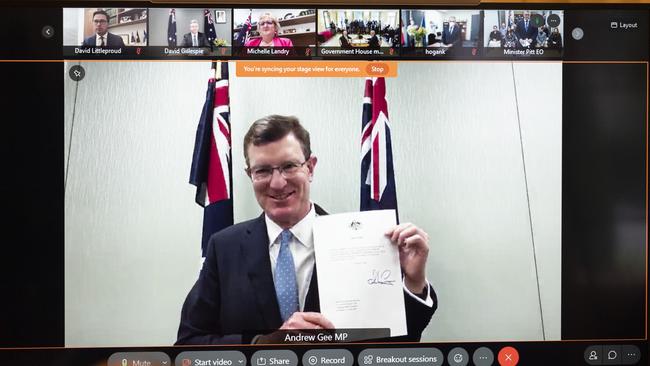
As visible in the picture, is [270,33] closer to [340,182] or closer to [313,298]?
[340,182]

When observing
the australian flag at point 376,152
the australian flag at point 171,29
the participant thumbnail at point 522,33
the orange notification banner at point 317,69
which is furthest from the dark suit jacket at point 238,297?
the participant thumbnail at point 522,33

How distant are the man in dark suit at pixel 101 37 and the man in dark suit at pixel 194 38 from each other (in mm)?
120

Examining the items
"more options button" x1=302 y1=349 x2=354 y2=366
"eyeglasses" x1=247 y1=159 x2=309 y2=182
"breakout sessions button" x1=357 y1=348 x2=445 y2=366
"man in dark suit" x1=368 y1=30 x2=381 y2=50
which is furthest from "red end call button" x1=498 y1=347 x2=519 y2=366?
"man in dark suit" x1=368 y1=30 x2=381 y2=50

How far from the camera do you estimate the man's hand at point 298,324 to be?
3.66ft

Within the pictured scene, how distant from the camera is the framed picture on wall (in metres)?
1.13

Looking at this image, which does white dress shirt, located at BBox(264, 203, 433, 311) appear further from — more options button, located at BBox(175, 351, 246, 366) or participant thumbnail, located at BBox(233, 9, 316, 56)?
participant thumbnail, located at BBox(233, 9, 316, 56)

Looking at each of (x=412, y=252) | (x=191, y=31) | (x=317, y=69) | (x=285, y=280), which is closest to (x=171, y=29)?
(x=191, y=31)

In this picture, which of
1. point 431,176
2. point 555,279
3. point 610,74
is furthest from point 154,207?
point 610,74

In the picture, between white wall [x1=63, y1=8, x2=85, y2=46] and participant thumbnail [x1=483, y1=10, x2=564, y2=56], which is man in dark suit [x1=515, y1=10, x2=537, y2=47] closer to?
participant thumbnail [x1=483, y1=10, x2=564, y2=56]

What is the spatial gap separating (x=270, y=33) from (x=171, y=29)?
0.19 meters

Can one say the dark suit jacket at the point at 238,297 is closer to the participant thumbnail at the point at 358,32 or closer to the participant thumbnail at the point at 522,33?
the participant thumbnail at the point at 358,32

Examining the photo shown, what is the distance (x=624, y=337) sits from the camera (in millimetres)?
1158

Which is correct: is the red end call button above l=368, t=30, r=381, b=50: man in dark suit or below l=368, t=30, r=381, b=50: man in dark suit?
below

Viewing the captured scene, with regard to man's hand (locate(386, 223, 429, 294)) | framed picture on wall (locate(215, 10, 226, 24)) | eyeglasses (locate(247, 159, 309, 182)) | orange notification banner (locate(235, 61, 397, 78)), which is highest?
framed picture on wall (locate(215, 10, 226, 24))
